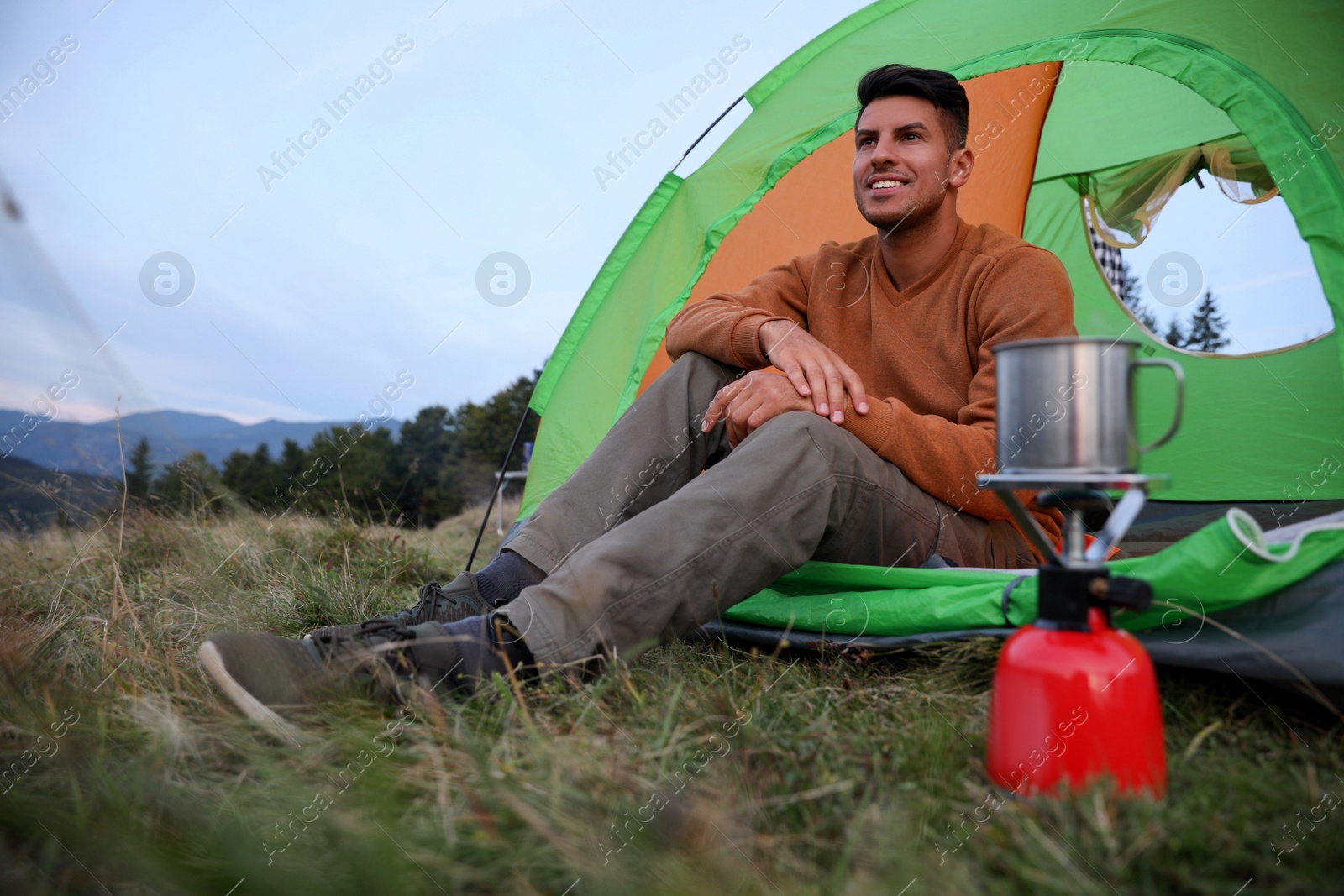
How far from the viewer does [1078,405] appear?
2.58 ft

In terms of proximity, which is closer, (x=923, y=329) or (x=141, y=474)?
(x=923, y=329)

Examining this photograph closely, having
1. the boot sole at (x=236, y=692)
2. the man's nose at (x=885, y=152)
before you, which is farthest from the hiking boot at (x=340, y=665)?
the man's nose at (x=885, y=152)

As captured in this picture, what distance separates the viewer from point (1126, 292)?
2791 millimetres

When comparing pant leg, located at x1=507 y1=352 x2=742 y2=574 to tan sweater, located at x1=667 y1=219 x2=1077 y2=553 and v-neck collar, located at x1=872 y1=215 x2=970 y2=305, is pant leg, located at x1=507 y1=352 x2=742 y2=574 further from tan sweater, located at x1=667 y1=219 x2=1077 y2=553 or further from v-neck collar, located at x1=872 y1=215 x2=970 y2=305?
v-neck collar, located at x1=872 y1=215 x2=970 y2=305

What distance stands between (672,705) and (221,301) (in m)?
2.59

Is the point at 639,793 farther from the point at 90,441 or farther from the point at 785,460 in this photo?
the point at 90,441

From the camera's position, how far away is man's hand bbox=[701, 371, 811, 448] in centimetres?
133

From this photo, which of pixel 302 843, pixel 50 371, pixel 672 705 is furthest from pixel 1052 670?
pixel 50 371

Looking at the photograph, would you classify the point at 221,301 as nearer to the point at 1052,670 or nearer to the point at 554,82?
the point at 554,82

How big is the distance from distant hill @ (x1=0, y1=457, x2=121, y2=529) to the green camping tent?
1.36 m

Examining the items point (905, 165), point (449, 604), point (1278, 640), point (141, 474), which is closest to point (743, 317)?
point (905, 165)

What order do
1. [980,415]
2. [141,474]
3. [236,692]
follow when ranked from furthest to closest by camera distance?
[141,474] < [980,415] < [236,692]

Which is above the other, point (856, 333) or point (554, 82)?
point (554, 82)

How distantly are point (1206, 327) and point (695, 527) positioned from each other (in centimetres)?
234
